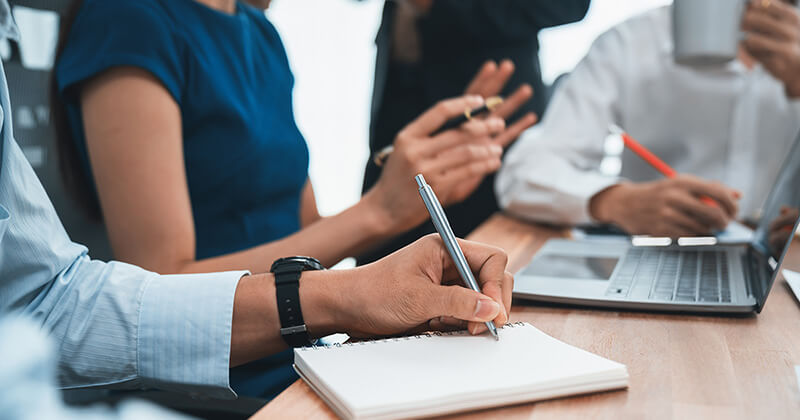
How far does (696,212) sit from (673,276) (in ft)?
1.02

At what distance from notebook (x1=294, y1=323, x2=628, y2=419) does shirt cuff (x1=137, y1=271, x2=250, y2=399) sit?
103 mm

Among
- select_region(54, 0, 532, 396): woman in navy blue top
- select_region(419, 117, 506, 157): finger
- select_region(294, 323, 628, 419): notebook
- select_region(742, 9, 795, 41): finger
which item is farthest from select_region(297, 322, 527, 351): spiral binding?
select_region(742, 9, 795, 41): finger

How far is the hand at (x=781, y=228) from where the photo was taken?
80 cm

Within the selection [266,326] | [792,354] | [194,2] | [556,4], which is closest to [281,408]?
[266,326]

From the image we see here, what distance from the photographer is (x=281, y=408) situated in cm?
42

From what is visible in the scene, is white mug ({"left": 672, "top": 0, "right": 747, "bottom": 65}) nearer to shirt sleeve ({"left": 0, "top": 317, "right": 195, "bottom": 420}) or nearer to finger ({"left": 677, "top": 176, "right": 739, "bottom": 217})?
finger ({"left": 677, "top": 176, "right": 739, "bottom": 217})

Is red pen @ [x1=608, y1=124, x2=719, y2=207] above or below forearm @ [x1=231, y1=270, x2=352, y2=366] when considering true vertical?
below

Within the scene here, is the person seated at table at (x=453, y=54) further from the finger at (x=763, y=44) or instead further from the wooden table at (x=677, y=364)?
the wooden table at (x=677, y=364)

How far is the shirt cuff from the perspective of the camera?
21.4 inches

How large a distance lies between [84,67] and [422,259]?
0.48 metres

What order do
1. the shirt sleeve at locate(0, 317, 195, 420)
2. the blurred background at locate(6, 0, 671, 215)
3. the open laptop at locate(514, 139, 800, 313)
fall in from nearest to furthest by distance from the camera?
the shirt sleeve at locate(0, 317, 195, 420)
the open laptop at locate(514, 139, 800, 313)
the blurred background at locate(6, 0, 671, 215)

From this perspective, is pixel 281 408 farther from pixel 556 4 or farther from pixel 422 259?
pixel 556 4

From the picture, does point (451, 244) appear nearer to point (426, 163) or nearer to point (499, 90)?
point (426, 163)

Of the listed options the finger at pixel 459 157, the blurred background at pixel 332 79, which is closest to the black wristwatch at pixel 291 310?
the finger at pixel 459 157
